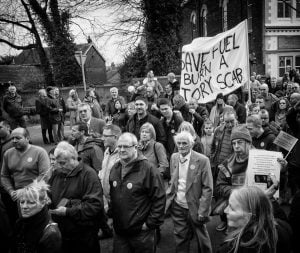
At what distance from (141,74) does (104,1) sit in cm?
Result: 521

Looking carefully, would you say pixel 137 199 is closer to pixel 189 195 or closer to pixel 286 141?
pixel 189 195

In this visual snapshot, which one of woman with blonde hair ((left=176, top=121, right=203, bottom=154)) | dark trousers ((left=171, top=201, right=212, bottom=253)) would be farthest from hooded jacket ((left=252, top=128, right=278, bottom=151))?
dark trousers ((left=171, top=201, right=212, bottom=253))

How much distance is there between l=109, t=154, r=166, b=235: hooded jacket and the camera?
10.9 ft

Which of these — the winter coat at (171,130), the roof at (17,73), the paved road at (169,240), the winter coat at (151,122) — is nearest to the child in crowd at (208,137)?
the winter coat at (171,130)

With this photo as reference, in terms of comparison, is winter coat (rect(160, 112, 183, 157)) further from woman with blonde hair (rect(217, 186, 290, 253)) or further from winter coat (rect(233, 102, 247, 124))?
woman with blonde hair (rect(217, 186, 290, 253))

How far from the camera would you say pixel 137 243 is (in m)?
3.37

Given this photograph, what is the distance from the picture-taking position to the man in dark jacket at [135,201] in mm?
3320

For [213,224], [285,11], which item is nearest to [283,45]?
[285,11]

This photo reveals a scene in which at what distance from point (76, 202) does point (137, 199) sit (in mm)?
606

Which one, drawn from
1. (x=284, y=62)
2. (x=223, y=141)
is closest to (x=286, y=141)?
(x=223, y=141)

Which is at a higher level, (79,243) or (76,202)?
(76,202)

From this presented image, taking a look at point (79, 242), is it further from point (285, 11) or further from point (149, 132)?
point (285, 11)

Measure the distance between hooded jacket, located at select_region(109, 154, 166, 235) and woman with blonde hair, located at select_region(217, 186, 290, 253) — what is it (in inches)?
45.5

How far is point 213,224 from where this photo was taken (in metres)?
5.17
